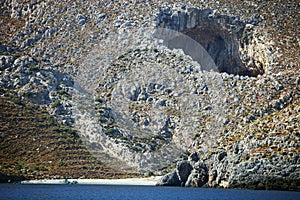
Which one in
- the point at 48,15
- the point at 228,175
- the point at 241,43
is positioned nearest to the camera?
the point at 228,175

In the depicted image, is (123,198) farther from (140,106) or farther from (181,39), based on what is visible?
(181,39)

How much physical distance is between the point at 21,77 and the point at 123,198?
61.4m

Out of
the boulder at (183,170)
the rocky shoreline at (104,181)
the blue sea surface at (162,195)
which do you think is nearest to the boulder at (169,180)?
the boulder at (183,170)

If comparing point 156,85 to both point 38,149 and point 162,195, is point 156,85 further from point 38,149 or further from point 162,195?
point 162,195

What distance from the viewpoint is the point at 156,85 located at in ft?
428

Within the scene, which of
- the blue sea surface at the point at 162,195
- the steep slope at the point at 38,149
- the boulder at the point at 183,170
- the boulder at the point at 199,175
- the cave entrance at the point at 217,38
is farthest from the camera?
the cave entrance at the point at 217,38

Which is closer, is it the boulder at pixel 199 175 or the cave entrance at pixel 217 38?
the boulder at pixel 199 175

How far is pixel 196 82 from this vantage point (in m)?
129

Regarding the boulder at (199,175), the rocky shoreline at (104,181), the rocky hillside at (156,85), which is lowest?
the rocky shoreline at (104,181)

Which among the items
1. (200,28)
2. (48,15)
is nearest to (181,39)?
(200,28)

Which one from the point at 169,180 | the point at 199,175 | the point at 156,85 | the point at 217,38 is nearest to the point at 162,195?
the point at 199,175

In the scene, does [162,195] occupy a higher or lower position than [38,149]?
lower

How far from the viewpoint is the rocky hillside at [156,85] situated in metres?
102

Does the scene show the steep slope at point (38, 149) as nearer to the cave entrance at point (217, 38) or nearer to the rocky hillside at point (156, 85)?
the rocky hillside at point (156, 85)
